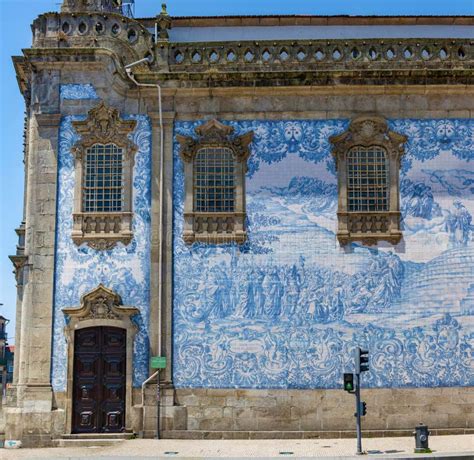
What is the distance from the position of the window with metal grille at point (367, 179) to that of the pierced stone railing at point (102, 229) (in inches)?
205

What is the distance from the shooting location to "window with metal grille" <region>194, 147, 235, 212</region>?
65.1 ft

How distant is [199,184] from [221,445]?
598cm

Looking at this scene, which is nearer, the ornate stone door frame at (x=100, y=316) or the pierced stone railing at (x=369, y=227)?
the ornate stone door frame at (x=100, y=316)

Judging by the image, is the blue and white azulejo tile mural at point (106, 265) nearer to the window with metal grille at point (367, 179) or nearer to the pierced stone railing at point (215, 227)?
the pierced stone railing at point (215, 227)

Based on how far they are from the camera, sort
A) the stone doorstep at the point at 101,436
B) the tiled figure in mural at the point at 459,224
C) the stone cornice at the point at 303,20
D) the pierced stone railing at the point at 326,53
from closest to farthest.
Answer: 1. the stone doorstep at the point at 101,436
2. the tiled figure in mural at the point at 459,224
3. the pierced stone railing at the point at 326,53
4. the stone cornice at the point at 303,20

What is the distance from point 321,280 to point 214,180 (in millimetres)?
3406

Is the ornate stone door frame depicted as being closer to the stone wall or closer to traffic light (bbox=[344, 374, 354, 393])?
the stone wall

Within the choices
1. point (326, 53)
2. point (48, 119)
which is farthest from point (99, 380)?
point (326, 53)

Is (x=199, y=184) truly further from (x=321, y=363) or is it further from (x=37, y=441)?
(x=37, y=441)

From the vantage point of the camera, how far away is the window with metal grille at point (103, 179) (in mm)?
19844

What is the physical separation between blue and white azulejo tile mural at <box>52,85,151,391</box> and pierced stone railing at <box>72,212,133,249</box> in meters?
0.14

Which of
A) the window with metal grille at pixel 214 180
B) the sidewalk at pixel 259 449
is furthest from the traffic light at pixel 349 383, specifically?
the window with metal grille at pixel 214 180

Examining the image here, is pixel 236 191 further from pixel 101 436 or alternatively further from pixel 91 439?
pixel 91 439

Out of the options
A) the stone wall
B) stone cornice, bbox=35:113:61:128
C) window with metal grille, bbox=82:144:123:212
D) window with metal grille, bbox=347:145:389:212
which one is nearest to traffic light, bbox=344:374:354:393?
the stone wall
